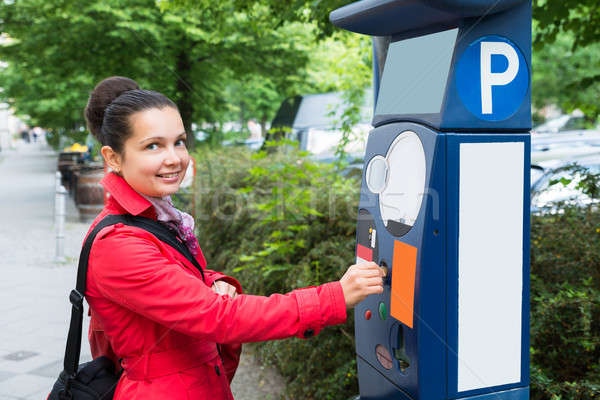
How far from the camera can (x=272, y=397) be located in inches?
153

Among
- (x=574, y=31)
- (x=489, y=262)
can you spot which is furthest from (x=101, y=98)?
(x=574, y=31)

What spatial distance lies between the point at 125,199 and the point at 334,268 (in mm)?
2290

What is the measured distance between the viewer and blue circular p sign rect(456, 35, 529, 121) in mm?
1810

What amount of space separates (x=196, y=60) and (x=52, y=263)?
6.88 metres

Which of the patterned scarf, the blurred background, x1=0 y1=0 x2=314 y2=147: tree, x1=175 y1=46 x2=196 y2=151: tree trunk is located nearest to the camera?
the patterned scarf

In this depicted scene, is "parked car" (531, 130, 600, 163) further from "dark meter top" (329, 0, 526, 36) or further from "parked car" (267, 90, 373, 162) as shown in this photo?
"dark meter top" (329, 0, 526, 36)

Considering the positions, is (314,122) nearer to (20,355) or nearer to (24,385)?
(20,355)

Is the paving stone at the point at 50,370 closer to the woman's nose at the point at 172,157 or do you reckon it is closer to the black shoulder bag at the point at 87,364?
the black shoulder bag at the point at 87,364

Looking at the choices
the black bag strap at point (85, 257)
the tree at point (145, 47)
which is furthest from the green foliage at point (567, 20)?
the tree at point (145, 47)

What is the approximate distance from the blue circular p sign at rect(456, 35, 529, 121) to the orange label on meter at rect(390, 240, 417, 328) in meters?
0.51

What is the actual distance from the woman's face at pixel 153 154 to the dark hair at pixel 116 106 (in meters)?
0.02

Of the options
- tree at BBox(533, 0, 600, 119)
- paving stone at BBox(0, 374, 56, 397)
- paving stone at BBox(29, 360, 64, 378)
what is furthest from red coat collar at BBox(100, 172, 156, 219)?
tree at BBox(533, 0, 600, 119)

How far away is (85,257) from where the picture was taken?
167 centimetres

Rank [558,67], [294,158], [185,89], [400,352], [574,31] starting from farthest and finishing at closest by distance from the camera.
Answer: [558,67]
[185,89]
[294,158]
[574,31]
[400,352]
